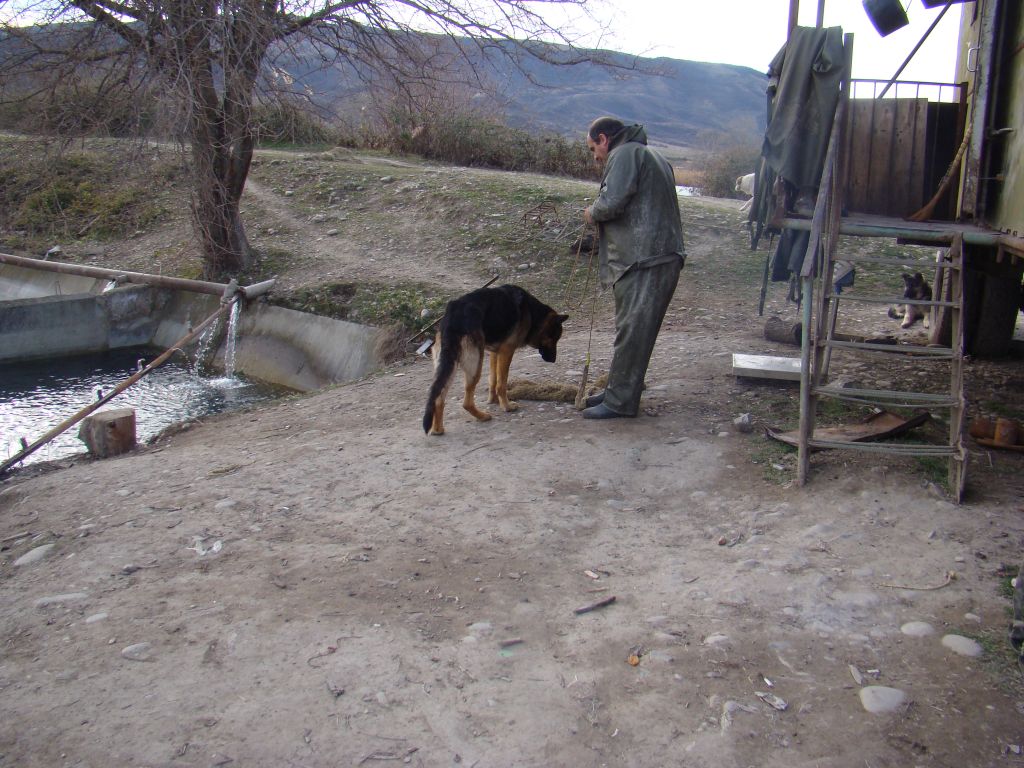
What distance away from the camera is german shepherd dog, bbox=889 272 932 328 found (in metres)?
8.85

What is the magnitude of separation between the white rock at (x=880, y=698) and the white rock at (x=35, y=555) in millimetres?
4265

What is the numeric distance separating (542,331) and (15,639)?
4448 mm

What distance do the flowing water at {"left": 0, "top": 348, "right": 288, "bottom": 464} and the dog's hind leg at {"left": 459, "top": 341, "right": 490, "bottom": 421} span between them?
4114 mm

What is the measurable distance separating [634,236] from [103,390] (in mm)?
8584

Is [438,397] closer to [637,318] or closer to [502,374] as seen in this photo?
[502,374]

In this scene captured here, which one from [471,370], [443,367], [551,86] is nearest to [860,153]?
[471,370]

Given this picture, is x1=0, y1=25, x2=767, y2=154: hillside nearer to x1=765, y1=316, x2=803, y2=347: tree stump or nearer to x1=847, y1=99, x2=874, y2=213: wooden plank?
x1=765, y1=316, x2=803, y2=347: tree stump

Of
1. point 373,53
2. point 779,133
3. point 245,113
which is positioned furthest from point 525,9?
point 779,133

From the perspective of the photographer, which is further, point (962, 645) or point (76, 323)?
point (76, 323)

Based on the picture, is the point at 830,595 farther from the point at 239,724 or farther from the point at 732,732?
the point at 239,724

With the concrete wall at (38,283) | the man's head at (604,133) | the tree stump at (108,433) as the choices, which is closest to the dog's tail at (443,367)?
the man's head at (604,133)

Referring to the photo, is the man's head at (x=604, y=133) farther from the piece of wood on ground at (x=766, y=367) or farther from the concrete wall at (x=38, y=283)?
the concrete wall at (x=38, y=283)

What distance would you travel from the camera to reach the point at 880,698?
307cm

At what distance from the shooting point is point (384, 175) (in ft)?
53.9
